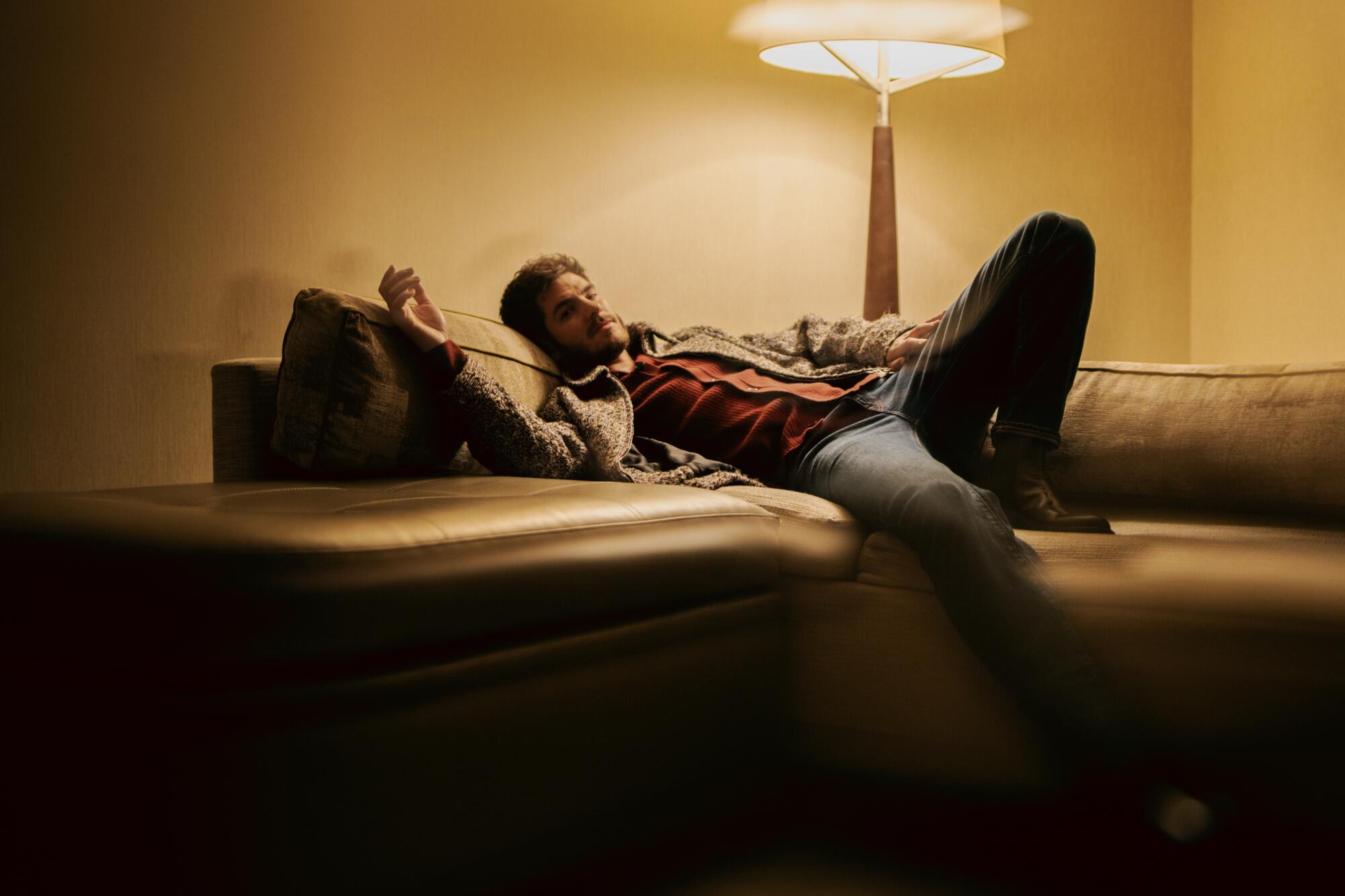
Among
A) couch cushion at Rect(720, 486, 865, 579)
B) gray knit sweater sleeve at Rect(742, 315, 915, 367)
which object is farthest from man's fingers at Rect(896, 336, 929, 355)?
couch cushion at Rect(720, 486, 865, 579)

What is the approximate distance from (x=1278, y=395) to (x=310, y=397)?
4.61 feet

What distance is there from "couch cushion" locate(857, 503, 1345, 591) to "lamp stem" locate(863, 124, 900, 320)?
1153 mm

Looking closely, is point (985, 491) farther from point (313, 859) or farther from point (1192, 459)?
point (313, 859)

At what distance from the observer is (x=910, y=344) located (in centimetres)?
168

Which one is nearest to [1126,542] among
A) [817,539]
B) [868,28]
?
[817,539]

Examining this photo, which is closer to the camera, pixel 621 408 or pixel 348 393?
pixel 348 393

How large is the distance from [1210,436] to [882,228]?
1.10 metres

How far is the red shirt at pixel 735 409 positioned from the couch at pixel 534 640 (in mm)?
148

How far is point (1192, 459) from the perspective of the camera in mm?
1574

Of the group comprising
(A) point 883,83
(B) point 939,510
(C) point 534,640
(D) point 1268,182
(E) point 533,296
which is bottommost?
(C) point 534,640

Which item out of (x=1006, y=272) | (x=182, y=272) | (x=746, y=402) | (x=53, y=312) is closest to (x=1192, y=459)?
(x=1006, y=272)

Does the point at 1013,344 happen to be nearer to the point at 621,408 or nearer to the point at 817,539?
the point at 817,539

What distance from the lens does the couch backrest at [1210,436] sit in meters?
1.48

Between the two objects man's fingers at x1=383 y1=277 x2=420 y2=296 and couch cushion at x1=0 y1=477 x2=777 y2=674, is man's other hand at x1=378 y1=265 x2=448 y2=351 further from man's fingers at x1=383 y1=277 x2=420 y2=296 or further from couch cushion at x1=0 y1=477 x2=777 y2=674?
couch cushion at x1=0 y1=477 x2=777 y2=674
